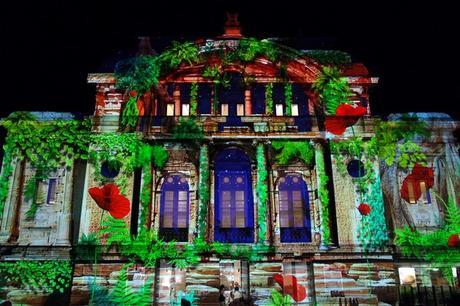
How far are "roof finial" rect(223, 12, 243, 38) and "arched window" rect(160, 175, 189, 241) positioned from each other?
22.5 ft

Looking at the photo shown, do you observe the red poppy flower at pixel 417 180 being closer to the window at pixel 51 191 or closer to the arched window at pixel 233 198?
the arched window at pixel 233 198

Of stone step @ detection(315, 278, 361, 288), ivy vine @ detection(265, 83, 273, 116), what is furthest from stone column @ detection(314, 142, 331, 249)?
ivy vine @ detection(265, 83, 273, 116)

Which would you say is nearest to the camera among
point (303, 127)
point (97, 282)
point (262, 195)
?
point (97, 282)

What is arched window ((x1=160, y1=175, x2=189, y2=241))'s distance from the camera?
19.3m

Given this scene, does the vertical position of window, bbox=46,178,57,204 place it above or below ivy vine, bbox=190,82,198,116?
below

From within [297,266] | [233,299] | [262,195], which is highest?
[262,195]

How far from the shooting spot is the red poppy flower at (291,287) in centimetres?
1825

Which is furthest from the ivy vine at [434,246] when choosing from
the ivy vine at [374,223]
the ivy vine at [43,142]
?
the ivy vine at [43,142]

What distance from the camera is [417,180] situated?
21.0 metres

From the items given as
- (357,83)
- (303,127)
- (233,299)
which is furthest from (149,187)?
(357,83)

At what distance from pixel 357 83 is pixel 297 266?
7956mm

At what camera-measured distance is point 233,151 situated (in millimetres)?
20625

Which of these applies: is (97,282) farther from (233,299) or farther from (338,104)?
(338,104)

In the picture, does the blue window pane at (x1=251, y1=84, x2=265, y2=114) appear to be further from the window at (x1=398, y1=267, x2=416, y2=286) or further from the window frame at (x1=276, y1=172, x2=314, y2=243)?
the window at (x1=398, y1=267, x2=416, y2=286)
